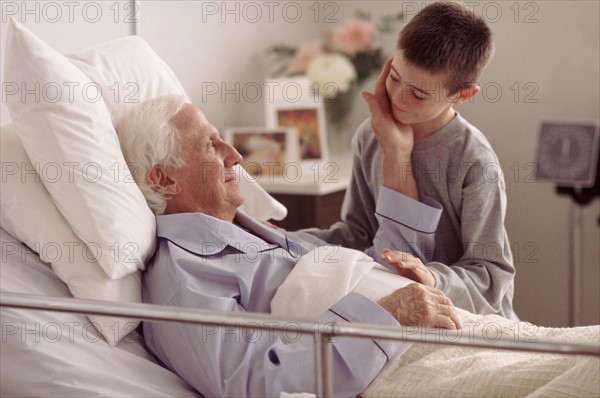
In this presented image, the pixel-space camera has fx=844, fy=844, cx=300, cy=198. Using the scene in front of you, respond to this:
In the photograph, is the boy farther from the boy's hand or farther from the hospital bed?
the hospital bed

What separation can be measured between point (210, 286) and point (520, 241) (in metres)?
1.85

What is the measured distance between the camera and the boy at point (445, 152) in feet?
5.55

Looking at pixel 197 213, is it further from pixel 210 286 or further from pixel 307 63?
pixel 307 63

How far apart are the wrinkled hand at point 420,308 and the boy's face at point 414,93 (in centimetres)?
46

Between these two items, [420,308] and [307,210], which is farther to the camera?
[307,210]

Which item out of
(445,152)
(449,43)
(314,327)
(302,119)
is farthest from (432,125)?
(302,119)

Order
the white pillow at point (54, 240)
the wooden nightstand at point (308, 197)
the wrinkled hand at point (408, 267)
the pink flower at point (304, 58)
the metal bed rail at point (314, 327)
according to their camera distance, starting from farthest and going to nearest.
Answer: the pink flower at point (304, 58) → the wooden nightstand at point (308, 197) → the wrinkled hand at point (408, 267) → the white pillow at point (54, 240) → the metal bed rail at point (314, 327)

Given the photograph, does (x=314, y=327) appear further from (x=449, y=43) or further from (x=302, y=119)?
(x=302, y=119)

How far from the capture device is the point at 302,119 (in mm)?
2887

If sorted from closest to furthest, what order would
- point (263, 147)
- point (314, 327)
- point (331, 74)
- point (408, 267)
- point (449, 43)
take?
point (314, 327), point (408, 267), point (449, 43), point (263, 147), point (331, 74)

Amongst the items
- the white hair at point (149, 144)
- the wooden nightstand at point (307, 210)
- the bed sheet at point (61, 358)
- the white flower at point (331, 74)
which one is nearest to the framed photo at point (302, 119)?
the white flower at point (331, 74)

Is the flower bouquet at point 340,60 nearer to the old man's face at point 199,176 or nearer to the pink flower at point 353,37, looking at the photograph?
the pink flower at point 353,37

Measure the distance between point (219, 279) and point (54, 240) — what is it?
0.28 meters

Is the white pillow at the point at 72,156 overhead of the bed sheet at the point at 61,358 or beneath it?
overhead
